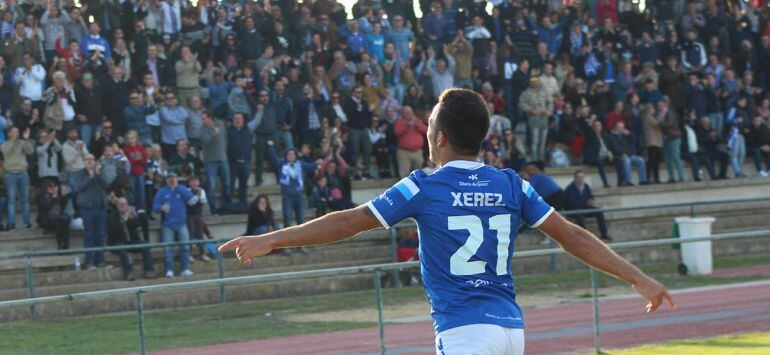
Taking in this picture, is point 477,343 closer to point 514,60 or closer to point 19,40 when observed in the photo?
point 19,40

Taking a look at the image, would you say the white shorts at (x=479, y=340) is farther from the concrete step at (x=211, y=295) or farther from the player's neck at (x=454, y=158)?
the concrete step at (x=211, y=295)

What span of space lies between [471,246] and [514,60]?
70.8ft

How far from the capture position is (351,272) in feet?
36.8

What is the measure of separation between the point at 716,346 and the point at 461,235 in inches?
368

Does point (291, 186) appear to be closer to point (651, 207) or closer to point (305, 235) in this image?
point (651, 207)

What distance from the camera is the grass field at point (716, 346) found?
43.3ft

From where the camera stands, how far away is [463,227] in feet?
16.4

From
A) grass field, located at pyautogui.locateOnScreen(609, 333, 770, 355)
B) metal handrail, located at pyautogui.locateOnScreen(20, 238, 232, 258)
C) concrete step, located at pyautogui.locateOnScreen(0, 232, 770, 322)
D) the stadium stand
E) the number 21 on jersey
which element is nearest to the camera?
the number 21 on jersey

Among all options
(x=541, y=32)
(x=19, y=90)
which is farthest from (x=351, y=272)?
(x=541, y=32)

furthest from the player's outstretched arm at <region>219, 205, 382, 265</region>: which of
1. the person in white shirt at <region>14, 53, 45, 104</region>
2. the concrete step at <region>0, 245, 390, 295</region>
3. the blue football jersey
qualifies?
the person in white shirt at <region>14, 53, 45, 104</region>

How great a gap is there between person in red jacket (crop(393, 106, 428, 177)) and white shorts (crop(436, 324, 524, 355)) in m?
18.3

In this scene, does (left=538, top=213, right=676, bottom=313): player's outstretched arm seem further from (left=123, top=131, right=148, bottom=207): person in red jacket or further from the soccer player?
(left=123, top=131, right=148, bottom=207): person in red jacket

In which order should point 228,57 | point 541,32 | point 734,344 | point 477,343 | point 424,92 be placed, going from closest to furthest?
point 477,343 → point 734,344 → point 228,57 → point 424,92 → point 541,32

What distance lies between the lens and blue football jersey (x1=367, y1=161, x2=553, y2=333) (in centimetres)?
497
